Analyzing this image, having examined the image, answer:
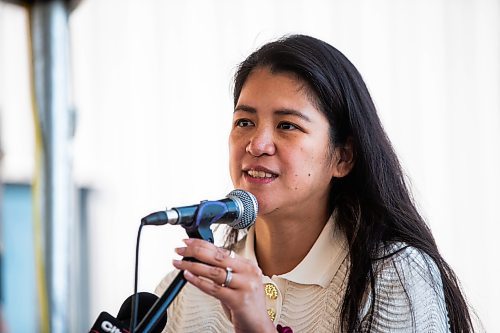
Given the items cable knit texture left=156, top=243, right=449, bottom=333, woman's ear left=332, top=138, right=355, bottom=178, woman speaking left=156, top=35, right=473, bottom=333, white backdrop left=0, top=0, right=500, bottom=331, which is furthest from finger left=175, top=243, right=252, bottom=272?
white backdrop left=0, top=0, right=500, bottom=331

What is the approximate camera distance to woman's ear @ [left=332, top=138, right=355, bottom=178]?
2.01m

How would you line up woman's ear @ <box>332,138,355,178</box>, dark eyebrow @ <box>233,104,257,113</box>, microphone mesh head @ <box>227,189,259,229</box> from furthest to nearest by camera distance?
woman's ear @ <box>332,138,355,178</box> → dark eyebrow @ <box>233,104,257,113</box> → microphone mesh head @ <box>227,189,259,229</box>

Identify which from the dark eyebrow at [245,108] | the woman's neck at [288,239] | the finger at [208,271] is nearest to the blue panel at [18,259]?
the woman's neck at [288,239]

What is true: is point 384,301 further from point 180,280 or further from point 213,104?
point 213,104

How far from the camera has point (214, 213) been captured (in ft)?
4.66

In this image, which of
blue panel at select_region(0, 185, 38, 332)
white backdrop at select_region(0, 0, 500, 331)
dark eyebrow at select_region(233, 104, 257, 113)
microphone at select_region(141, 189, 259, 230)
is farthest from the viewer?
blue panel at select_region(0, 185, 38, 332)

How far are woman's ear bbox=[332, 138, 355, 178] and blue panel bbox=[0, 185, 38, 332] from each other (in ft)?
6.79

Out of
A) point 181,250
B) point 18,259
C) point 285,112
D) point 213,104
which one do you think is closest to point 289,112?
point 285,112

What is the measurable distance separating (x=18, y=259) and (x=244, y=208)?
101 inches

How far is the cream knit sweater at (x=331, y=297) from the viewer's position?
1.78 meters

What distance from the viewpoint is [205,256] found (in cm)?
136

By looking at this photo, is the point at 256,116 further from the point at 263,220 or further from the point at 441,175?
the point at 441,175

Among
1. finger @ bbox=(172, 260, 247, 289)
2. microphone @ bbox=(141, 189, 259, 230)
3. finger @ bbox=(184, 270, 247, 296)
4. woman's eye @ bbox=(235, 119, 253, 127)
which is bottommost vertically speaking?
finger @ bbox=(184, 270, 247, 296)

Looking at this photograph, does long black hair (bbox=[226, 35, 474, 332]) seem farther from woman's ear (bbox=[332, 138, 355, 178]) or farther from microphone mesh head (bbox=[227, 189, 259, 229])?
microphone mesh head (bbox=[227, 189, 259, 229])
